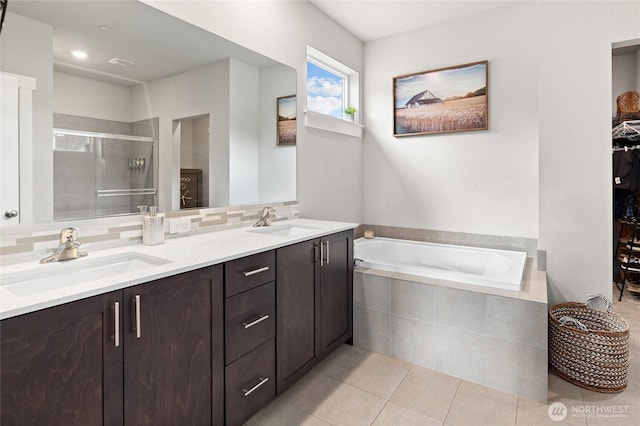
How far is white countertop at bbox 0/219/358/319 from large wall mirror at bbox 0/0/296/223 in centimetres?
22

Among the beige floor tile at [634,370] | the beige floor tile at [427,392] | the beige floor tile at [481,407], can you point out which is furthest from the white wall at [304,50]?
the beige floor tile at [634,370]

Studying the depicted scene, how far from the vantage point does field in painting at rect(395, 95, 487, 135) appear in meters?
3.05

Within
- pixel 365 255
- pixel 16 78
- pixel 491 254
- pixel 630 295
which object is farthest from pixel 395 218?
pixel 16 78

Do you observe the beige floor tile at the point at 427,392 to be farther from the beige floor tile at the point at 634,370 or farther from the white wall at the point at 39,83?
the white wall at the point at 39,83

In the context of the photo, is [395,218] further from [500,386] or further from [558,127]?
[500,386]

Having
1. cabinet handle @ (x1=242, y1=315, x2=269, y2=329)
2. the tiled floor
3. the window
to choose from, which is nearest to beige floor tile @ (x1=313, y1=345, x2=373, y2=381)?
the tiled floor

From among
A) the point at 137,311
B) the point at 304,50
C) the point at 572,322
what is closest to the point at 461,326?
the point at 572,322

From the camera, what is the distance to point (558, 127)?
99.2 inches

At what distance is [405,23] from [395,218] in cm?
182

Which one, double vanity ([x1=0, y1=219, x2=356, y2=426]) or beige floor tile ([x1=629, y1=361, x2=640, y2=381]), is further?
beige floor tile ([x1=629, y1=361, x2=640, y2=381])

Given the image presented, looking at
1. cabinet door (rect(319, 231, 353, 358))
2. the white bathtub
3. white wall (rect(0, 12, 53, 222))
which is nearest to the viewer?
white wall (rect(0, 12, 53, 222))

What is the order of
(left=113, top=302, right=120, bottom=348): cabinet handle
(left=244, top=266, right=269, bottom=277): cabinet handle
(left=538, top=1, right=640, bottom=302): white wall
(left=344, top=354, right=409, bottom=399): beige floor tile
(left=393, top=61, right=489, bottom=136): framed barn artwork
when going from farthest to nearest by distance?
(left=393, top=61, right=489, bottom=136): framed barn artwork < (left=538, top=1, right=640, bottom=302): white wall < (left=344, top=354, right=409, bottom=399): beige floor tile < (left=244, top=266, right=269, bottom=277): cabinet handle < (left=113, top=302, right=120, bottom=348): cabinet handle

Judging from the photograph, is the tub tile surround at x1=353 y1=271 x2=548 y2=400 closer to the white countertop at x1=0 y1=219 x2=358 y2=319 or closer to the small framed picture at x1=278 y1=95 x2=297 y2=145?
the white countertop at x1=0 y1=219 x2=358 y2=319

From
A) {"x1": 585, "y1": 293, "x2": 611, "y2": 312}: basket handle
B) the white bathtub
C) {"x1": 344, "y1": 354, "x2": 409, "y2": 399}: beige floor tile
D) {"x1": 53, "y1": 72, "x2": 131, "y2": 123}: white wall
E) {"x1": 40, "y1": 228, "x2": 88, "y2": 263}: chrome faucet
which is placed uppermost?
{"x1": 53, "y1": 72, "x2": 131, "y2": 123}: white wall
